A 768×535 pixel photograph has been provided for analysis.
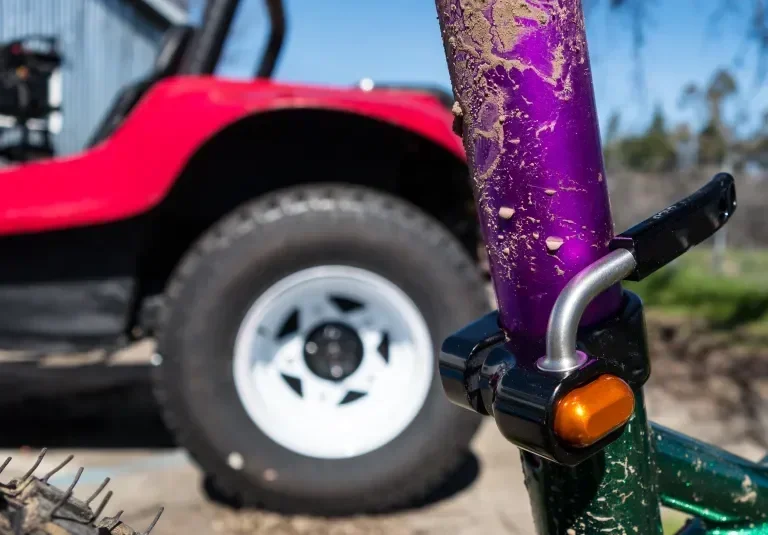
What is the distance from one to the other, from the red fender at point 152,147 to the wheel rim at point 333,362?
467 mm

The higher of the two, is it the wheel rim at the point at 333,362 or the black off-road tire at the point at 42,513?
the black off-road tire at the point at 42,513

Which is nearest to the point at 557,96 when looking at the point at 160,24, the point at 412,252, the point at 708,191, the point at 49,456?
the point at 708,191

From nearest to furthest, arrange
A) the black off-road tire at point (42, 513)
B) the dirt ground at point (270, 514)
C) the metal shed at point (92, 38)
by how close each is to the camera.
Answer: the black off-road tire at point (42, 513) → the dirt ground at point (270, 514) → the metal shed at point (92, 38)

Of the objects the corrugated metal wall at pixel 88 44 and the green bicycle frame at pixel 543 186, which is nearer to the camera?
the green bicycle frame at pixel 543 186

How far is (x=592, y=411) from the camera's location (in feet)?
1.73

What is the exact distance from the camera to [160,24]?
11680mm

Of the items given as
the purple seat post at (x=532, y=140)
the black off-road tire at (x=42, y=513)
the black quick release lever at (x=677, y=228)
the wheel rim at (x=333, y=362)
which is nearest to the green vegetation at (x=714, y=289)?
the wheel rim at (x=333, y=362)

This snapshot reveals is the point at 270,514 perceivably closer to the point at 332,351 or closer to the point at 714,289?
the point at 332,351

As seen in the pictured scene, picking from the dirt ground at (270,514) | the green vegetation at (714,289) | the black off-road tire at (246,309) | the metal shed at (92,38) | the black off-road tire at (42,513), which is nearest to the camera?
the black off-road tire at (42,513)

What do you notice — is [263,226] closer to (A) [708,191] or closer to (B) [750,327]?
(A) [708,191]

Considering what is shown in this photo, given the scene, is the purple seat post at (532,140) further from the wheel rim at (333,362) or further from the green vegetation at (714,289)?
the green vegetation at (714,289)

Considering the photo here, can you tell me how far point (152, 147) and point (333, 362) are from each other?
784 millimetres

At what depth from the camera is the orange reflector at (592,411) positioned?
0.52 metres

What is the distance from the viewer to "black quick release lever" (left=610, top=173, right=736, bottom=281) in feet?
1.85
